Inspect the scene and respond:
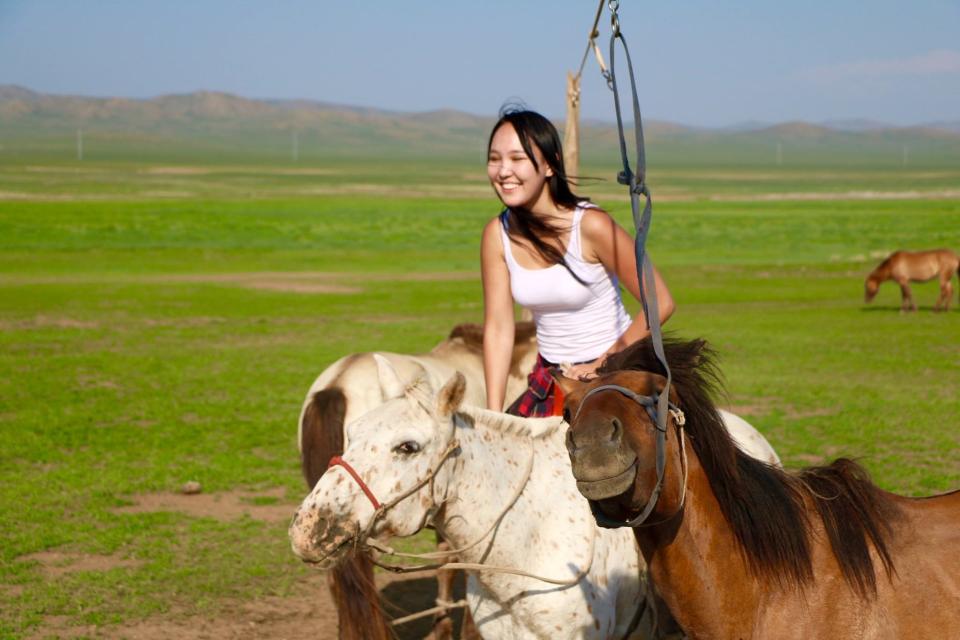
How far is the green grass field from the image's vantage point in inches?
304

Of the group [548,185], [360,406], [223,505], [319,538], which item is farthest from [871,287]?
[319,538]

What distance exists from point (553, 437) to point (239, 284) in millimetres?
23302

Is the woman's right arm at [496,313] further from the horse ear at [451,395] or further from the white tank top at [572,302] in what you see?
the horse ear at [451,395]

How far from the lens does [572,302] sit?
4285mm

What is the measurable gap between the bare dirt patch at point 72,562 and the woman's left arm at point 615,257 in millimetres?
4586

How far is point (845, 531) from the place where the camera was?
3.14m

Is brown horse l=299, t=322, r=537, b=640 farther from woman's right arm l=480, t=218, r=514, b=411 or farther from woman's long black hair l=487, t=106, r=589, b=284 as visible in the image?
woman's long black hair l=487, t=106, r=589, b=284

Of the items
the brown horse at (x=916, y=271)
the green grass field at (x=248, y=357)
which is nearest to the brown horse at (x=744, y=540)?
the green grass field at (x=248, y=357)

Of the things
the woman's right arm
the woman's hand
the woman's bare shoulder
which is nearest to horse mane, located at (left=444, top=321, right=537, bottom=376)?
the woman's right arm

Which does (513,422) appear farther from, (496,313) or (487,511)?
(496,313)

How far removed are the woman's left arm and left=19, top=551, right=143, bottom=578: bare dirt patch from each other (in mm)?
4586

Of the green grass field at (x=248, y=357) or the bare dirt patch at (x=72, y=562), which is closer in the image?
the bare dirt patch at (x=72, y=562)

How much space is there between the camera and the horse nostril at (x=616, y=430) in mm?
2656

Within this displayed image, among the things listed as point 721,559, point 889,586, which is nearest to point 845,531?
point 889,586
